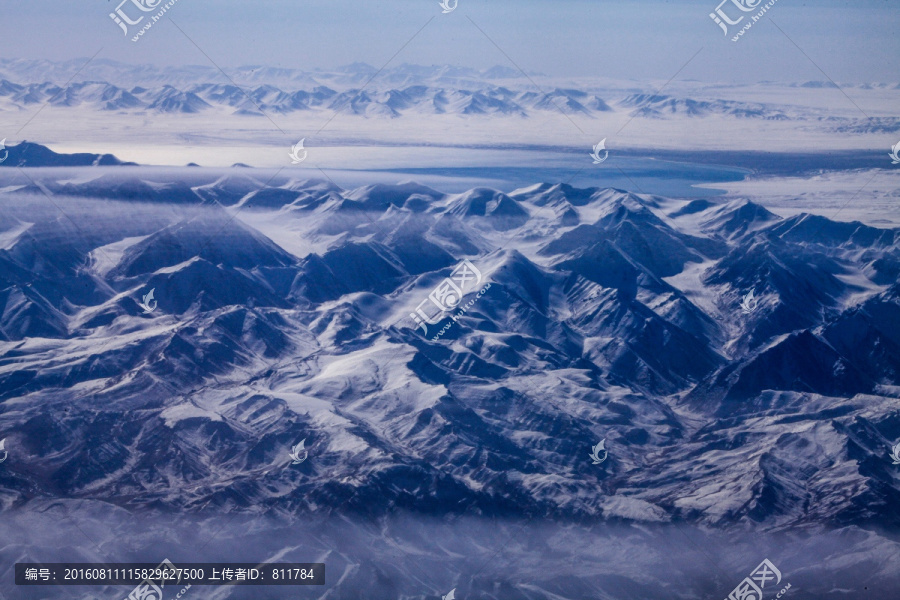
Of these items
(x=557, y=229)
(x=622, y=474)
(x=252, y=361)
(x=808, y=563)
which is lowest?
(x=808, y=563)

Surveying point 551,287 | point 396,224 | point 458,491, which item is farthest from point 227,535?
point 396,224

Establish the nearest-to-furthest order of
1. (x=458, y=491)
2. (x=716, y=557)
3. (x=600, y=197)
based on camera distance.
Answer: (x=716, y=557), (x=458, y=491), (x=600, y=197)

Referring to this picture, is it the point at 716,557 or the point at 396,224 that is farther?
the point at 396,224

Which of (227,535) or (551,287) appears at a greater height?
(551,287)

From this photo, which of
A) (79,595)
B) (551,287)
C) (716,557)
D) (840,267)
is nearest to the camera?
(79,595)

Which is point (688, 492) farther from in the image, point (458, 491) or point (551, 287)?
point (551, 287)

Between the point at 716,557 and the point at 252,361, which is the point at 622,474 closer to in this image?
the point at 716,557
